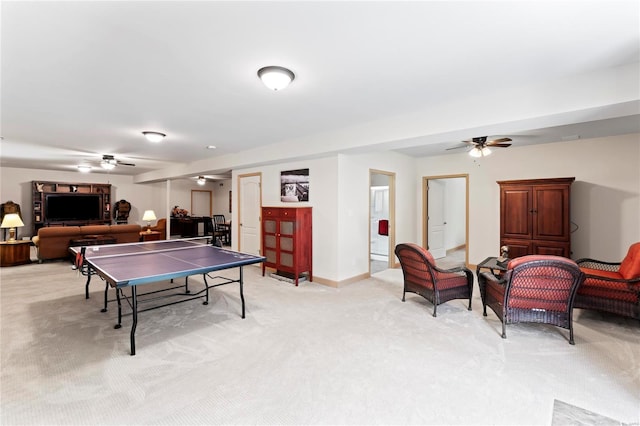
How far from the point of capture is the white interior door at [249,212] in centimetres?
652

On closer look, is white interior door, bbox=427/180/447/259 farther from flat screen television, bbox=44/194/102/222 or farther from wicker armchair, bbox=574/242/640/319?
flat screen television, bbox=44/194/102/222

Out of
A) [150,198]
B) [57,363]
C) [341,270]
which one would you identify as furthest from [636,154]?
[150,198]

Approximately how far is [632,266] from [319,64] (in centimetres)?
407

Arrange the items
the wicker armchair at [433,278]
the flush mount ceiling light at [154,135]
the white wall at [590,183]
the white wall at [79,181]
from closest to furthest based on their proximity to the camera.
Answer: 1. the wicker armchair at [433,278]
2. the flush mount ceiling light at [154,135]
3. the white wall at [590,183]
4. the white wall at [79,181]

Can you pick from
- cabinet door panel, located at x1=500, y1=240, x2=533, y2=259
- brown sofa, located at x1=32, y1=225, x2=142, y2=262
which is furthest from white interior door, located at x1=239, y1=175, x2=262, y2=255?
cabinet door panel, located at x1=500, y1=240, x2=533, y2=259

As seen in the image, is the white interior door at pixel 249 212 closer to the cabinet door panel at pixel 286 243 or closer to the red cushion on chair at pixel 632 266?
the cabinet door panel at pixel 286 243

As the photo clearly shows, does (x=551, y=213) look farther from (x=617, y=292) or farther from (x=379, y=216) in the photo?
(x=379, y=216)

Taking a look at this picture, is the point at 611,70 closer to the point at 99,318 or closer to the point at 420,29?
the point at 420,29

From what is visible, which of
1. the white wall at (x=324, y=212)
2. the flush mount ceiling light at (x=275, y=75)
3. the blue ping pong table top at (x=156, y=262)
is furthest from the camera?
the white wall at (x=324, y=212)

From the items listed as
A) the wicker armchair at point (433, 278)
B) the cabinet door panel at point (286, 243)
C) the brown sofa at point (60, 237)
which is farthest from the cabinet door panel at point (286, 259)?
the brown sofa at point (60, 237)

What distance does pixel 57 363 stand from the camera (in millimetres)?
2559

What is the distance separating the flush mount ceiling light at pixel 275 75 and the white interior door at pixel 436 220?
551 centimetres

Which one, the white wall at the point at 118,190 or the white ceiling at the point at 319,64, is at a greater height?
the white ceiling at the point at 319,64

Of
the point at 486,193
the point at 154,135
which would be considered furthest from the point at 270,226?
the point at 486,193
